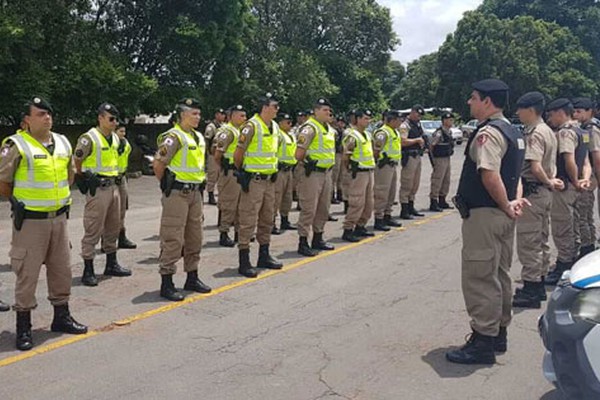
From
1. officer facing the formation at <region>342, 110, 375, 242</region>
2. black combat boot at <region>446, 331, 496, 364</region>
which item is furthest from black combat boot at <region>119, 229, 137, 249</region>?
black combat boot at <region>446, 331, 496, 364</region>

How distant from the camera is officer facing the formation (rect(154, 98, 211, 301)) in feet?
20.5

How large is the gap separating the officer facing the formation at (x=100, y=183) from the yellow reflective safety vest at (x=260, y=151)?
1.59 m

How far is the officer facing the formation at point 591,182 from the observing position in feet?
25.2

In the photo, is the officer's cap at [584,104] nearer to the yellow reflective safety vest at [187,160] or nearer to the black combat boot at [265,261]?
the black combat boot at [265,261]

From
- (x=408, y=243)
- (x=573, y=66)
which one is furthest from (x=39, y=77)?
(x=573, y=66)

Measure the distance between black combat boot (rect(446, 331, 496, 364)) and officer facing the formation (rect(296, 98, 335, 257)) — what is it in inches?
148

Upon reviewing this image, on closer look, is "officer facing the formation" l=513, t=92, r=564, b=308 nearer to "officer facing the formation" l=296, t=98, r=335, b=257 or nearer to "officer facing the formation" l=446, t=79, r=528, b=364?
"officer facing the formation" l=446, t=79, r=528, b=364

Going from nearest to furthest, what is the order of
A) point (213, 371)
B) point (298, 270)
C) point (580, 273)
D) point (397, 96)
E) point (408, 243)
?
point (580, 273) < point (213, 371) < point (298, 270) < point (408, 243) < point (397, 96)

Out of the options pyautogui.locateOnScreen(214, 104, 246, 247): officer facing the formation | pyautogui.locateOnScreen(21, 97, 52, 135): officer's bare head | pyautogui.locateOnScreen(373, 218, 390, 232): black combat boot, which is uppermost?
pyautogui.locateOnScreen(21, 97, 52, 135): officer's bare head

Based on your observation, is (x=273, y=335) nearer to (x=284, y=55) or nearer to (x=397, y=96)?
(x=284, y=55)

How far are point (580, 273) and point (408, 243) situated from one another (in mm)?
5569

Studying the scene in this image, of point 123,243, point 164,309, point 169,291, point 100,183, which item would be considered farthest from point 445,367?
point 123,243

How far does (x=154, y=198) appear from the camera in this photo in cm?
1495

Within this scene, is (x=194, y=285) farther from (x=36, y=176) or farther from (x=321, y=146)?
(x=321, y=146)
